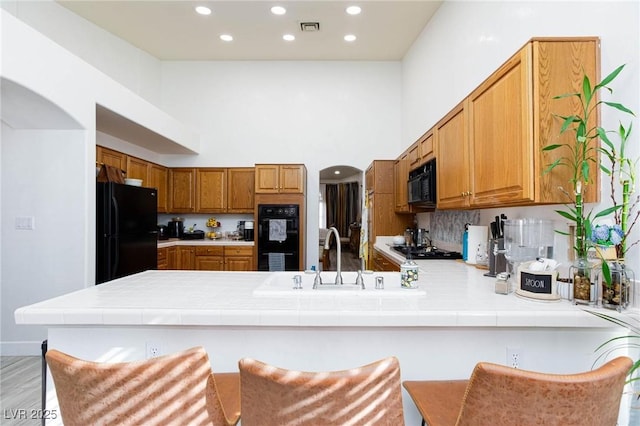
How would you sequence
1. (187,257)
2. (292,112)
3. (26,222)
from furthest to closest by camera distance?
(292,112) → (187,257) → (26,222)

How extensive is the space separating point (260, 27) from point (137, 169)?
8.83ft

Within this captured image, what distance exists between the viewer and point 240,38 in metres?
4.97

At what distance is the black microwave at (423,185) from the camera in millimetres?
3027

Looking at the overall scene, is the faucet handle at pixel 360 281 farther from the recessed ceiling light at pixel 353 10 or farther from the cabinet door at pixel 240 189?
the cabinet door at pixel 240 189

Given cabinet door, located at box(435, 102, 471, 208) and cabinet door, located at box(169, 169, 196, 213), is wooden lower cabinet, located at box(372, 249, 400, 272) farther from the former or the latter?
cabinet door, located at box(169, 169, 196, 213)

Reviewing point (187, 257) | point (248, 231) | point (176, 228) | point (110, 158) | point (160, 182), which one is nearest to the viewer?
point (110, 158)

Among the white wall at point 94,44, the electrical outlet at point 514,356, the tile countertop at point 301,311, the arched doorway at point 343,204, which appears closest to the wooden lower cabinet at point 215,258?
the white wall at point 94,44

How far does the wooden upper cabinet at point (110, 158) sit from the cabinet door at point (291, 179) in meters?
2.18

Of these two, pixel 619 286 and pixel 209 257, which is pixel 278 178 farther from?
pixel 619 286

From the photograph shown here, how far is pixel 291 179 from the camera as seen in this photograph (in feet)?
17.0

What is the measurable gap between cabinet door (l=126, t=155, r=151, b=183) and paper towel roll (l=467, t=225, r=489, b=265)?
4287 millimetres

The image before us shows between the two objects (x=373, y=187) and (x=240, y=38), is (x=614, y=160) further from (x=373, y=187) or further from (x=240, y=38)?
(x=240, y=38)

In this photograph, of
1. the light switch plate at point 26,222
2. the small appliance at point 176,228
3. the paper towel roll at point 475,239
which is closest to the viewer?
the paper towel roll at point 475,239

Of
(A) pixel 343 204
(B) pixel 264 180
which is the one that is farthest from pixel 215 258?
(A) pixel 343 204
